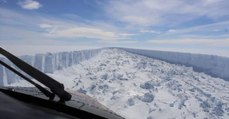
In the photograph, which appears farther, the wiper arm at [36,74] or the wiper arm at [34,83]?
the wiper arm at [34,83]

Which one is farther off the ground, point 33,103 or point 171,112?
point 33,103

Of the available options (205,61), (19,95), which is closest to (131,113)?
(205,61)

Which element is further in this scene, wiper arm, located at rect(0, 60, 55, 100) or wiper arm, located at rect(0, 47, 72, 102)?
wiper arm, located at rect(0, 60, 55, 100)

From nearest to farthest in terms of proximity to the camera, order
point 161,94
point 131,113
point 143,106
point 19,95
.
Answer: point 19,95 < point 131,113 < point 143,106 < point 161,94

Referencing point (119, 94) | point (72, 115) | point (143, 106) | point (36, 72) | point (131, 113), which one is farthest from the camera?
point (119, 94)

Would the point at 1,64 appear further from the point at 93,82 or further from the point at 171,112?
the point at 93,82

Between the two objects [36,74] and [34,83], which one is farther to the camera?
[34,83]

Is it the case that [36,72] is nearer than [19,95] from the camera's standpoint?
Yes

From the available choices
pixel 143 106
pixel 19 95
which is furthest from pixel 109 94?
pixel 19 95

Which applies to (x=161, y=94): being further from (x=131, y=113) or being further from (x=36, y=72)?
(x=36, y=72)
